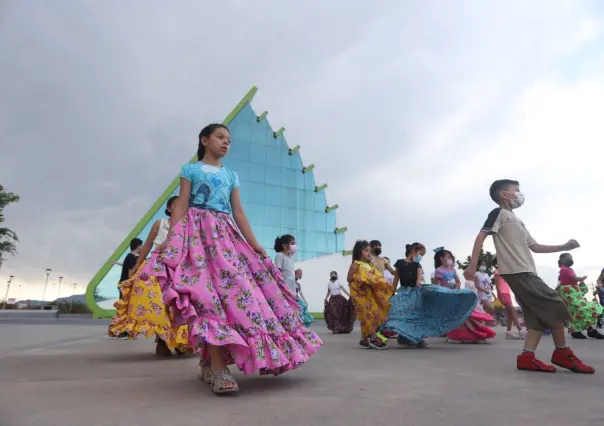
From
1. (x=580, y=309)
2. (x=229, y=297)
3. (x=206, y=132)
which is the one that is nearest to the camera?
(x=229, y=297)

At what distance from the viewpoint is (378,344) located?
553cm

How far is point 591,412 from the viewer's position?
1977 mm

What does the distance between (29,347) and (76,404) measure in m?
3.58

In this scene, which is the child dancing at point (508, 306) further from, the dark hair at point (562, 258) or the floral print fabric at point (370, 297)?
the floral print fabric at point (370, 297)

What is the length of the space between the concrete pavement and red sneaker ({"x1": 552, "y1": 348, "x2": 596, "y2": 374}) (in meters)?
0.14

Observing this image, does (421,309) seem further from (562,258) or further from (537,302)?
(562,258)

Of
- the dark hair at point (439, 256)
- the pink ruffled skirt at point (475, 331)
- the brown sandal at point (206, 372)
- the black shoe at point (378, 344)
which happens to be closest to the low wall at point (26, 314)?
the black shoe at point (378, 344)

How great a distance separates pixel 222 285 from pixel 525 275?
246 cm

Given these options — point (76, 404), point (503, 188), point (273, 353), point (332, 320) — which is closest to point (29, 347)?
point (76, 404)

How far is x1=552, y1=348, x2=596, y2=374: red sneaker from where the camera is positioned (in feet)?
10.7

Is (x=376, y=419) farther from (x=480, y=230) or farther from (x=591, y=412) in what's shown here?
(x=480, y=230)

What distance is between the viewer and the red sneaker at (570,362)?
3.25m

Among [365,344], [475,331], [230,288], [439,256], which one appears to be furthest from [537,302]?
[439,256]

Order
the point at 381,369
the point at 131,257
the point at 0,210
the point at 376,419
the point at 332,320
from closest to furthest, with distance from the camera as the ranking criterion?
Result: 1. the point at 376,419
2. the point at 381,369
3. the point at 131,257
4. the point at 332,320
5. the point at 0,210
